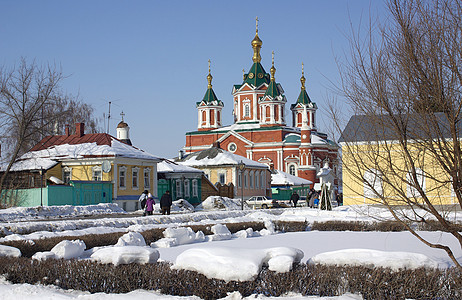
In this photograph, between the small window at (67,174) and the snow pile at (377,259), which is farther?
the small window at (67,174)

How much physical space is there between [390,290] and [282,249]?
1.55m

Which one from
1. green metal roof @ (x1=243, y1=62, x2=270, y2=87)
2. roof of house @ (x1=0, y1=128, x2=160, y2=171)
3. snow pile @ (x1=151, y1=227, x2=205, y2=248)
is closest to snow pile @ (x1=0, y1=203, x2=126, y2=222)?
roof of house @ (x1=0, y1=128, x2=160, y2=171)

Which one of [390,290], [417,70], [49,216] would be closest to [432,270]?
[390,290]

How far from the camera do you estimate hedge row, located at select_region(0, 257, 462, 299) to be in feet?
23.5

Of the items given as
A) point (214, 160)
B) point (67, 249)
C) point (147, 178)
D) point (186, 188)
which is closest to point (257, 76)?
point (214, 160)

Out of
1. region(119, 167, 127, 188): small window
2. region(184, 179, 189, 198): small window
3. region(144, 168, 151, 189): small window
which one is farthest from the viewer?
region(184, 179, 189, 198): small window

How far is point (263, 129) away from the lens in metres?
76.8

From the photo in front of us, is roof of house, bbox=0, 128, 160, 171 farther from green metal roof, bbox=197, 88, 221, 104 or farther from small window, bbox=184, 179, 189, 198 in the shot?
green metal roof, bbox=197, 88, 221, 104

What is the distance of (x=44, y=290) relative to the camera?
764 cm

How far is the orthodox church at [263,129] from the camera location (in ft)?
242

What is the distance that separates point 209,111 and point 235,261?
76.3 metres

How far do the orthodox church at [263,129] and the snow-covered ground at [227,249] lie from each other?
4694cm

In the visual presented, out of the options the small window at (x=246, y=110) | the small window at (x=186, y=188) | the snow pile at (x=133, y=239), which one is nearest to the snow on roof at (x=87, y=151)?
the small window at (x=186, y=188)

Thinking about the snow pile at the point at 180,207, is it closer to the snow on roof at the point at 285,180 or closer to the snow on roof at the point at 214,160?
the snow on roof at the point at 214,160
